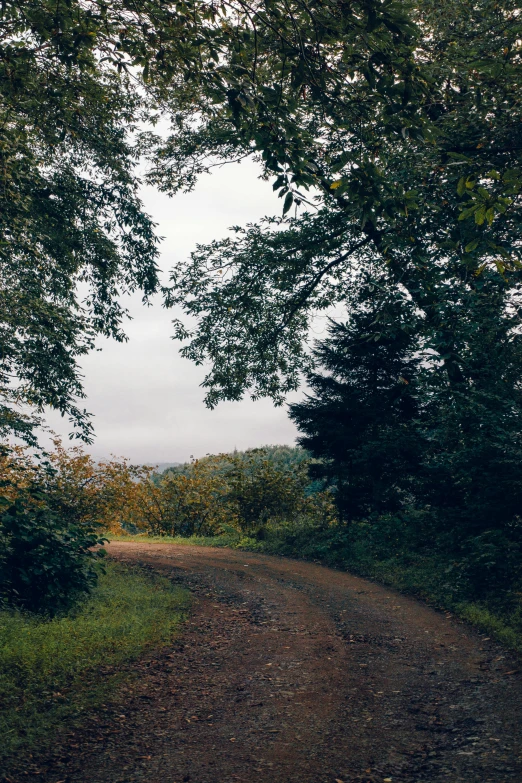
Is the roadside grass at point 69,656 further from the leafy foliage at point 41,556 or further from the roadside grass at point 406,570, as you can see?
the roadside grass at point 406,570

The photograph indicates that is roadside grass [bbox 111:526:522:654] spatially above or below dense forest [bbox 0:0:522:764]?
below

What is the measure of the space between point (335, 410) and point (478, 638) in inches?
372

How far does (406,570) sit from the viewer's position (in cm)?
1223

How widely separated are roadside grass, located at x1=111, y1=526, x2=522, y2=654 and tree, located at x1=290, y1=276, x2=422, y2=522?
5.79 ft

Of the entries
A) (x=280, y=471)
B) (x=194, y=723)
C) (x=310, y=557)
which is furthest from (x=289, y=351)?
(x=194, y=723)

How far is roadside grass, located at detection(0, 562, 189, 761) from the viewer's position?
16.0ft

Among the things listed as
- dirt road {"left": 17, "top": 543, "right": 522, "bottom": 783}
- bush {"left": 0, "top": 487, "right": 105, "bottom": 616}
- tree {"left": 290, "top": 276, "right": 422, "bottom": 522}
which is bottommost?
dirt road {"left": 17, "top": 543, "right": 522, "bottom": 783}

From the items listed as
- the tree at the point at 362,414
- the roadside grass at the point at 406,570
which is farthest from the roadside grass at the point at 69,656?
the tree at the point at 362,414

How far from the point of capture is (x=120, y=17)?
7.41 m

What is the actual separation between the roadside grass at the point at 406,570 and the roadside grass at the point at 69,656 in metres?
4.60

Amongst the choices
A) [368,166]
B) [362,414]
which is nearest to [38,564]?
[368,166]

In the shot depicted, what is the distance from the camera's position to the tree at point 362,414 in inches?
627

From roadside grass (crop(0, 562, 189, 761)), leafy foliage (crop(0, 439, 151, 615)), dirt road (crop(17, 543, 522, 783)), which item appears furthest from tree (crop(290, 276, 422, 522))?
leafy foliage (crop(0, 439, 151, 615))

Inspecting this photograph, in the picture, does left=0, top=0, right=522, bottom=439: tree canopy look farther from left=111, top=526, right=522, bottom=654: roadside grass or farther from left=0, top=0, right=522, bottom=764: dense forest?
left=111, top=526, right=522, bottom=654: roadside grass
